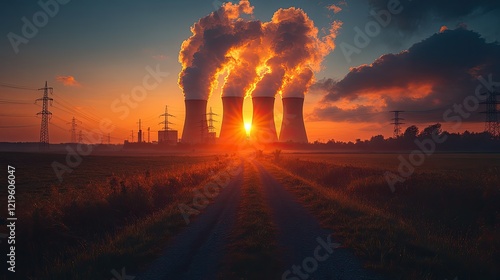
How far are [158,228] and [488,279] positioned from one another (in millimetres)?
6504

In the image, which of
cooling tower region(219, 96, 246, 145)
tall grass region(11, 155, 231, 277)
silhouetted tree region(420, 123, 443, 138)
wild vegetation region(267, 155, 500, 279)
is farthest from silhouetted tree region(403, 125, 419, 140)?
tall grass region(11, 155, 231, 277)

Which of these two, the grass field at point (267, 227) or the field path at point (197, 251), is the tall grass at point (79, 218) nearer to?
the grass field at point (267, 227)

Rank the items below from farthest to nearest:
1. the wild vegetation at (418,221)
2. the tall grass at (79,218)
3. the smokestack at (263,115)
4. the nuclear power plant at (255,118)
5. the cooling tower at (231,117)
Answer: the smokestack at (263,115), the cooling tower at (231,117), the nuclear power plant at (255,118), the tall grass at (79,218), the wild vegetation at (418,221)

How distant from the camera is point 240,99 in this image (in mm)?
49312

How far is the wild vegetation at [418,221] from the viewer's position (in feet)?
16.8

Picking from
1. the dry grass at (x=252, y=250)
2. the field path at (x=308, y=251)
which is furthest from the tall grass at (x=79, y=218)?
the field path at (x=308, y=251)

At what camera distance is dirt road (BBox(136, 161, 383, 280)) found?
472 centimetres

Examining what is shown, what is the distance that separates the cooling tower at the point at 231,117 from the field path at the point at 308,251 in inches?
1564

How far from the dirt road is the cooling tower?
131 feet

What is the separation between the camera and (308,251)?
569cm

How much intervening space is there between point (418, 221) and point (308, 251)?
634 centimetres

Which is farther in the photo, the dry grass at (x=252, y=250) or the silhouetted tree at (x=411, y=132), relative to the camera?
the silhouetted tree at (x=411, y=132)

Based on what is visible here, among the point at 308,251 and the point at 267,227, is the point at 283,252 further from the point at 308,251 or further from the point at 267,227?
the point at 267,227

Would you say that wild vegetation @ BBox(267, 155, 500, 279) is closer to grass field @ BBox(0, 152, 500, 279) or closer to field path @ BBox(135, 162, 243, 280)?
grass field @ BBox(0, 152, 500, 279)
